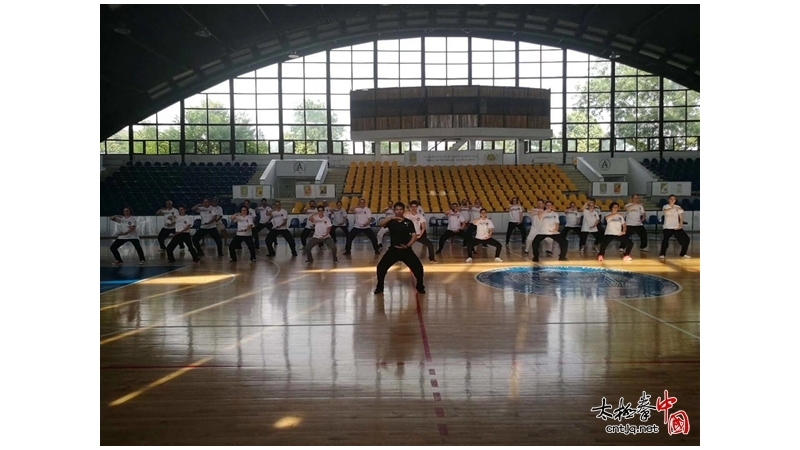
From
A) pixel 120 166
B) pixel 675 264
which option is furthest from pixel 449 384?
pixel 120 166

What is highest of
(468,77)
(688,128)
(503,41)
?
(503,41)

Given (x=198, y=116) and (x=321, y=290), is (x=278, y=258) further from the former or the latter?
(x=198, y=116)

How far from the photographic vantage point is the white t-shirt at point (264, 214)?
16744mm

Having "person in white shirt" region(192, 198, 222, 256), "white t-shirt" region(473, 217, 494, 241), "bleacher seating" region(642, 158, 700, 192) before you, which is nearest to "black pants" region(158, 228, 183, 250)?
"person in white shirt" region(192, 198, 222, 256)

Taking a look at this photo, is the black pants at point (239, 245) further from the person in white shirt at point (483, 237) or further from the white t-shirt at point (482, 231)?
the white t-shirt at point (482, 231)

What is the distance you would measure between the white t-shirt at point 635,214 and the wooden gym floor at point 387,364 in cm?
448

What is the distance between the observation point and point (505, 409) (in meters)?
4.10

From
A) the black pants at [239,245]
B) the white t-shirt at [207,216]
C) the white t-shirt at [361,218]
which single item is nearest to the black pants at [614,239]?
the white t-shirt at [361,218]

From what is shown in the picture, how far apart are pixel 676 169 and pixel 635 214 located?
1537 centimetres

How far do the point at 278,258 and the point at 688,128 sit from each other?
24611mm

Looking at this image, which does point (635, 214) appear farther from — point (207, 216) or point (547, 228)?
point (207, 216)

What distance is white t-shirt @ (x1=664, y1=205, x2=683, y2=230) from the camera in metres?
13.4

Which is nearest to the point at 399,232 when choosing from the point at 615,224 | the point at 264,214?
the point at 615,224

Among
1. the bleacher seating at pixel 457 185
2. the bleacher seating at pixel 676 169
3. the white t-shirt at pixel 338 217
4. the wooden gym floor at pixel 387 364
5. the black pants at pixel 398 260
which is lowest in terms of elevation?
the wooden gym floor at pixel 387 364
